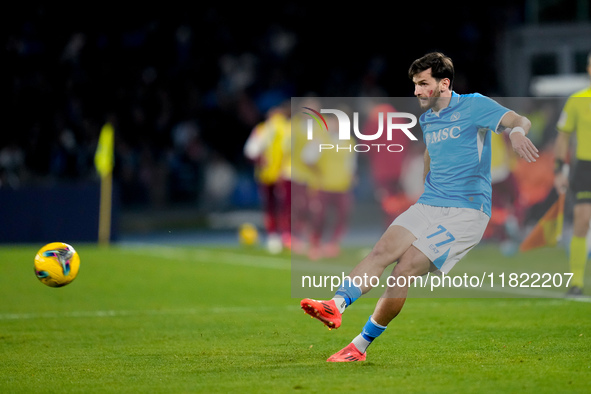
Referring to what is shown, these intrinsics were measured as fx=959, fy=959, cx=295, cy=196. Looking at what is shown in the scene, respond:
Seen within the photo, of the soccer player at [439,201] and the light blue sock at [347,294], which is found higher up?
the soccer player at [439,201]

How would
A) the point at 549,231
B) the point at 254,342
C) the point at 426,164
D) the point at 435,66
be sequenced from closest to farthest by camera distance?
the point at 435,66, the point at 426,164, the point at 254,342, the point at 549,231

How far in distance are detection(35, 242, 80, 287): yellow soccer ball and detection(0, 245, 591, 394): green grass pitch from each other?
0.47 meters

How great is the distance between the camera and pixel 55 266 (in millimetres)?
7949

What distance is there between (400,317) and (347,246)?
30.2 feet

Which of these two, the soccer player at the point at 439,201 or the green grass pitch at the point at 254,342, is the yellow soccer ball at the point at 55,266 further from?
the soccer player at the point at 439,201

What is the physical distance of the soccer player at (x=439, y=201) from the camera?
19.9 feet

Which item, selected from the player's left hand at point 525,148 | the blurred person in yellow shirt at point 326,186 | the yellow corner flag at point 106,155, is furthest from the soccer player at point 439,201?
the yellow corner flag at point 106,155

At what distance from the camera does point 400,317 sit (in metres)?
8.90

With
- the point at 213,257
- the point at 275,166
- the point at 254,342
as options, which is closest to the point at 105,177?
the point at 213,257

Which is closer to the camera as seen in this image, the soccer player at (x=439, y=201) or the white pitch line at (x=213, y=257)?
the soccer player at (x=439, y=201)

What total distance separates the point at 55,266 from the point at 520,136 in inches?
162

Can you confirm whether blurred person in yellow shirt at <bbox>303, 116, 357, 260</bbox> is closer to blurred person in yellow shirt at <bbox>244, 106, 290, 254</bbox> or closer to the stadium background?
blurred person in yellow shirt at <bbox>244, 106, 290, 254</bbox>

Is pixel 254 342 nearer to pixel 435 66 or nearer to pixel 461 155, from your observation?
pixel 461 155

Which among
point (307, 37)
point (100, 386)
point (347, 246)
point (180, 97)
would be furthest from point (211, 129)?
point (100, 386)
